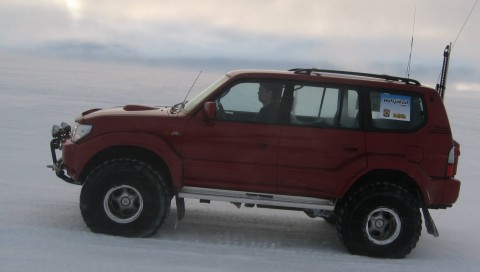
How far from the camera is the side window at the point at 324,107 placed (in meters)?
6.32

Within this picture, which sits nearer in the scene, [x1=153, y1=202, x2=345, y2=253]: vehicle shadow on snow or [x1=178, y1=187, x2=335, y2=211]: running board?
[x1=178, y1=187, x2=335, y2=211]: running board

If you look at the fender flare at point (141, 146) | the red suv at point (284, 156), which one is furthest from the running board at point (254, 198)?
the fender flare at point (141, 146)

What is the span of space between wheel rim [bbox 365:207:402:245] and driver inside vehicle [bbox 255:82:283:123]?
1447 mm

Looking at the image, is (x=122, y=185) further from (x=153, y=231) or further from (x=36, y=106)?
(x=36, y=106)

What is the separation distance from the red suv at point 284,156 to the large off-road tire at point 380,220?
0.03 ft

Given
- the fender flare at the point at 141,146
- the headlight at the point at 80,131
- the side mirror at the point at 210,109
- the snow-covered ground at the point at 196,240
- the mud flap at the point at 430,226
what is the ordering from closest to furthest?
the snow-covered ground at the point at 196,240
the side mirror at the point at 210,109
the fender flare at the point at 141,146
the headlight at the point at 80,131
the mud flap at the point at 430,226

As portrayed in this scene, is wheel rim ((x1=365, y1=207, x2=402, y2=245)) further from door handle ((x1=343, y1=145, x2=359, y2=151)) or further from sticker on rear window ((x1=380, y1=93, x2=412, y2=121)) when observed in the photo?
sticker on rear window ((x1=380, y1=93, x2=412, y2=121))

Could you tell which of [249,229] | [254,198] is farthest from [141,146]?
[249,229]

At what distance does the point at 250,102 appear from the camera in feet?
21.0

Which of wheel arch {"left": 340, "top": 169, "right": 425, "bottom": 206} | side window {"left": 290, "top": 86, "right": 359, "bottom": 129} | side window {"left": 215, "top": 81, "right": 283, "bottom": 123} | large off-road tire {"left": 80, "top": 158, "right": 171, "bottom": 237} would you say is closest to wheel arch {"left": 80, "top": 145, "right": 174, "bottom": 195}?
large off-road tire {"left": 80, "top": 158, "right": 171, "bottom": 237}

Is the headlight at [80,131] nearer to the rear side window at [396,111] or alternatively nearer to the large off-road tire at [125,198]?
the large off-road tire at [125,198]

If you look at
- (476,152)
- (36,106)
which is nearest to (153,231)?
(476,152)

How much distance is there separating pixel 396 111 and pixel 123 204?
2998 mm

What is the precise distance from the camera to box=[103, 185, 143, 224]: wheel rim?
6.23m
